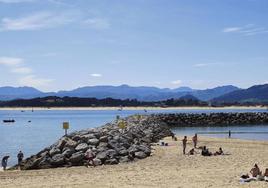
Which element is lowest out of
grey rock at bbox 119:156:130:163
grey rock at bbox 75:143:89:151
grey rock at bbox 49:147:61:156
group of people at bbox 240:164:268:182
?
grey rock at bbox 119:156:130:163

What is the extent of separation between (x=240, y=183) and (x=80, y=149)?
11153mm

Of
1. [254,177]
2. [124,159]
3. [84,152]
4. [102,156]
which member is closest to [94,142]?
[84,152]

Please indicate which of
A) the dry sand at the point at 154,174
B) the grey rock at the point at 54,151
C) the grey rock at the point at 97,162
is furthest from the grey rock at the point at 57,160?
the grey rock at the point at 97,162

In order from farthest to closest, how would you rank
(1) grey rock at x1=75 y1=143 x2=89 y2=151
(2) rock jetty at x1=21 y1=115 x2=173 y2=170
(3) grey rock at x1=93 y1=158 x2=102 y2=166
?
1. (1) grey rock at x1=75 y1=143 x2=89 y2=151
2. (2) rock jetty at x1=21 y1=115 x2=173 y2=170
3. (3) grey rock at x1=93 y1=158 x2=102 y2=166

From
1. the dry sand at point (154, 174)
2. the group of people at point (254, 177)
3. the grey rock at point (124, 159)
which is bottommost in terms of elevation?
the dry sand at point (154, 174)

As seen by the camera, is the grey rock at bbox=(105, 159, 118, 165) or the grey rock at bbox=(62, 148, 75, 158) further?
the grey rock at bbox=(62, 148, 75, 158)

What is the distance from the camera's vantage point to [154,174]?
21828mm

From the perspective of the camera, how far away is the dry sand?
63.6 feet

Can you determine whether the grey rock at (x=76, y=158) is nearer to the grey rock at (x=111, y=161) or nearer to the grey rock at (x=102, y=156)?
the grey rock at (x=102, y=156)

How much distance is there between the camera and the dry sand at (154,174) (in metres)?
19.4

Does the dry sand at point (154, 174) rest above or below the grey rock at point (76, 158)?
below

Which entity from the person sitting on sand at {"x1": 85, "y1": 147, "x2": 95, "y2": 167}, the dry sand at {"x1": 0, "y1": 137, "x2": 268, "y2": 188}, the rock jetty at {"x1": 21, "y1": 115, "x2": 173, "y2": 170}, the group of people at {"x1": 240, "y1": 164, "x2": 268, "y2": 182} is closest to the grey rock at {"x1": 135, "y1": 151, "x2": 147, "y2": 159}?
the rock jetty at {"x1": 21, "y1": 115, "x2": 173, "y2": 170}

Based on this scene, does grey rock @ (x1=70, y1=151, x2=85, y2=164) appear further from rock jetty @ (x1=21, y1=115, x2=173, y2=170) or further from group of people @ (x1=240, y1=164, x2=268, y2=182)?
group of people @ (x1=240, y1=164, x2=268, y2=182)

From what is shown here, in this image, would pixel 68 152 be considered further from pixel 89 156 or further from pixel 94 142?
pixel 94 142
